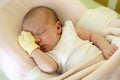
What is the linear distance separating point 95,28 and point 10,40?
316mm

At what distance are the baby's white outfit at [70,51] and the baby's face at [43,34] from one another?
0.02m

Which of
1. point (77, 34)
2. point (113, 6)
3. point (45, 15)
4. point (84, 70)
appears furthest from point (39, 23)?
point (113, 6)

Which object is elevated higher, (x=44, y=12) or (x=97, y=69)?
(x=44, y=12)

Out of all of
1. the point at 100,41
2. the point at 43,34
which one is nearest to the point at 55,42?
the point at 43,34

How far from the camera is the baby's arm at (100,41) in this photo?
2.76 ft

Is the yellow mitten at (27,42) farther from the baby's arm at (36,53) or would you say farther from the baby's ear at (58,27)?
Answer: the baby's ear at (58,27)

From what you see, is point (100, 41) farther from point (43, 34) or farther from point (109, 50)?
point (43, 34)

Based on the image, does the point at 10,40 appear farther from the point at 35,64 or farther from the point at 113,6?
the point at 113,6

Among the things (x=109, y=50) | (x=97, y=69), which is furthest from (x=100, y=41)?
(x=97, y=69)

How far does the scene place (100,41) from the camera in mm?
892

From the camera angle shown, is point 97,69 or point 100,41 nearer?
point 97,69

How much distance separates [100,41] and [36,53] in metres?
0.23

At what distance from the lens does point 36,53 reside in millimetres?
840

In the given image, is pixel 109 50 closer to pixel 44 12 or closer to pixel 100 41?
pixel 100 41
